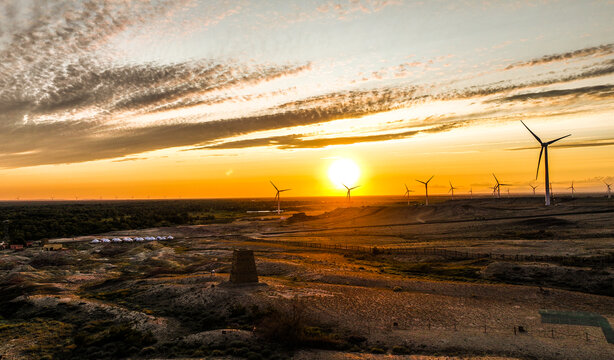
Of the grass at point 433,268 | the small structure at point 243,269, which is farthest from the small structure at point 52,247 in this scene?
the grass at point 433,268

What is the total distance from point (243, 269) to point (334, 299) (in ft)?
48.5

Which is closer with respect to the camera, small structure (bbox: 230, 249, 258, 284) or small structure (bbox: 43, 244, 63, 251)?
small structure (bbox: 230, 249, 258, 284)

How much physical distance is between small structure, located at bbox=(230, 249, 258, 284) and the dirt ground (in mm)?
2072

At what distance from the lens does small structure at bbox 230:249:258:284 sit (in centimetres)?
5772

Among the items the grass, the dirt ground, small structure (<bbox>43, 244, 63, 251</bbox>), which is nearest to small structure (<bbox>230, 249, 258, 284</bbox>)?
the dirt ground

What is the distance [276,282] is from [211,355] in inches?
937

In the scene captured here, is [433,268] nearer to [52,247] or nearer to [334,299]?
[334,299]

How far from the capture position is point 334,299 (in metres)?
52.0

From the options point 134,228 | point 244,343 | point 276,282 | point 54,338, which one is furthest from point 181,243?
point 244,343

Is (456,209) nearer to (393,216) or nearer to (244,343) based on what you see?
(393,216)

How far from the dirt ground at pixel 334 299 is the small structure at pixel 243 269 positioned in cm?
207

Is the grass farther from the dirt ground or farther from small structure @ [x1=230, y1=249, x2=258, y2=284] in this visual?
small structure @ [x1=230, y1=249, x2=258, y2=284]

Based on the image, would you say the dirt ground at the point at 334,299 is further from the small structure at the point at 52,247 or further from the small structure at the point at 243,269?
the small structure at the point at 52,247

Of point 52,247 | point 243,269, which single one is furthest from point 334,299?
point 52,247
